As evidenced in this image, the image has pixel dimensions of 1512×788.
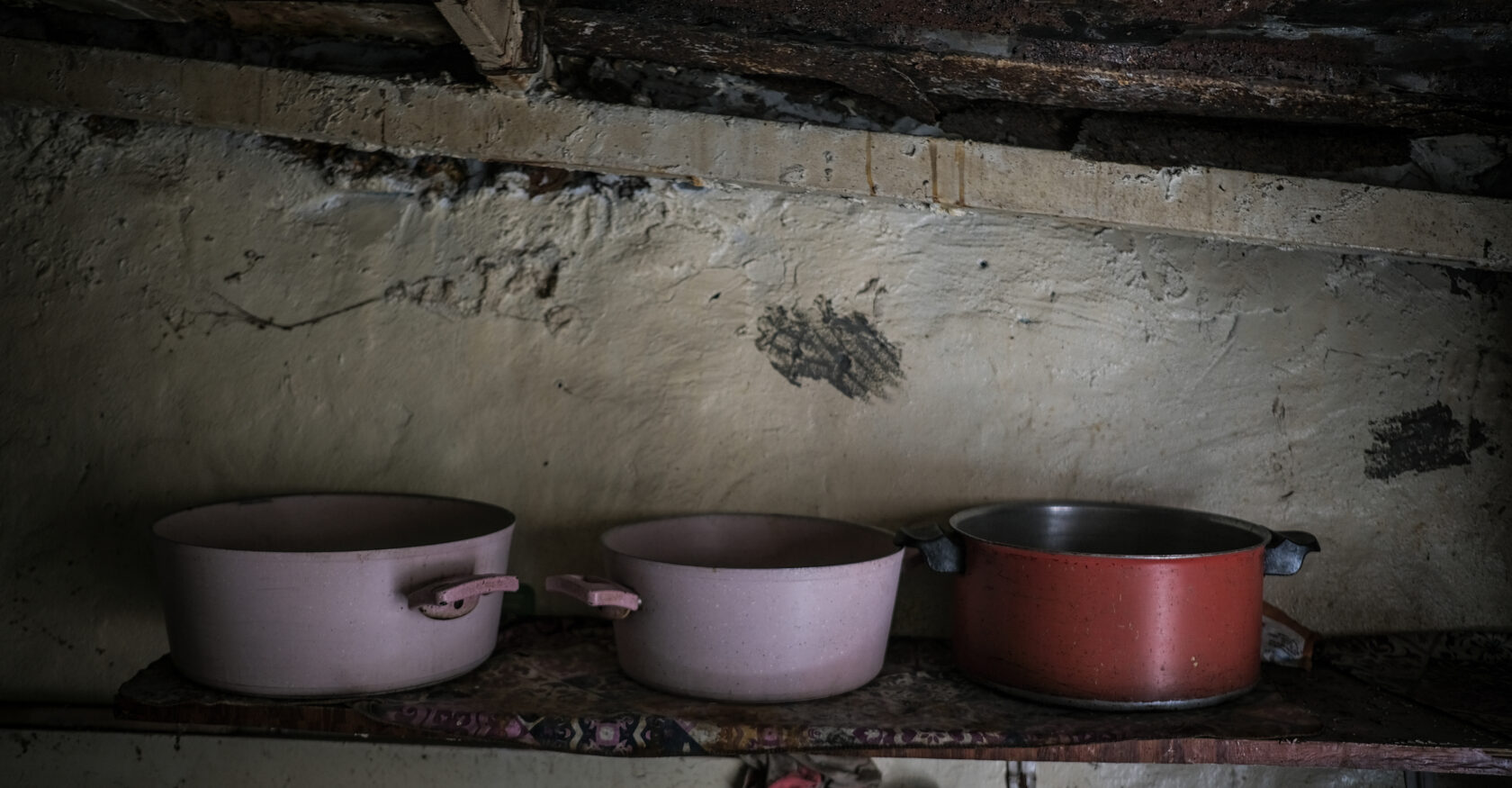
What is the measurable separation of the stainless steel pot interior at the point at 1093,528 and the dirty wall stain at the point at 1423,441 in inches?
13.5

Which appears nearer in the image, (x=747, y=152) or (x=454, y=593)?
(x=454, y=593)

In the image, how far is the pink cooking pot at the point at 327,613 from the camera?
1.07 m

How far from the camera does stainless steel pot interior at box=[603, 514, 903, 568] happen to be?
4.44 feet

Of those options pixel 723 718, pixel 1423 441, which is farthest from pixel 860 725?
pixel 1423 441

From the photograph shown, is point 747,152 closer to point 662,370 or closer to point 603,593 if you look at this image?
point 662,370

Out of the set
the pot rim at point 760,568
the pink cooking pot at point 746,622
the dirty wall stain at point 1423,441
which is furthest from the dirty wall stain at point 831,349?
the dirty wall stain at point 1423,441

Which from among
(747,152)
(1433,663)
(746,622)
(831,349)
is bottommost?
(1433,663)

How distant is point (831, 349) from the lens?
143 cm

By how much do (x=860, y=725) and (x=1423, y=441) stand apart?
975 millimetres

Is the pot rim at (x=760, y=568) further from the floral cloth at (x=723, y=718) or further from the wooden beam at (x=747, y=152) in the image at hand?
the wooden beam at (x=747, y=152)

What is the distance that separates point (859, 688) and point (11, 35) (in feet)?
4.49

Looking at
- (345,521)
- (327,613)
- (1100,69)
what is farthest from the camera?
(345,521)

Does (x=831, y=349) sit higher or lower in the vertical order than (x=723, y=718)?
higher

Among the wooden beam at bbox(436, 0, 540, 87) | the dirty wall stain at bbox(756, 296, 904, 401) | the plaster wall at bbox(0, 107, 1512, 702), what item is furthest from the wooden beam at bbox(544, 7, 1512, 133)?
the dirty wall stain at bbox(756, 296, 904, 401)
